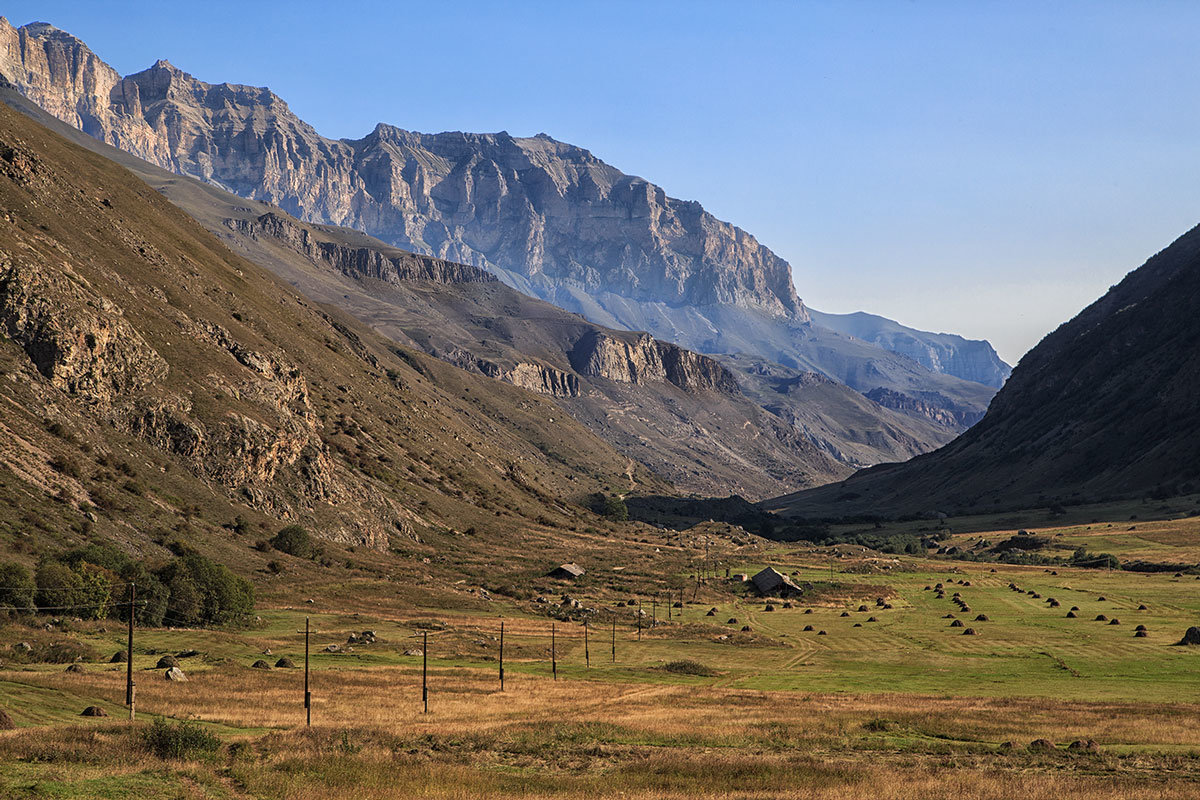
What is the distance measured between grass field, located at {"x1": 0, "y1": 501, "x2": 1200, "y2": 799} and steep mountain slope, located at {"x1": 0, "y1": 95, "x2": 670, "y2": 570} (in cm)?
1994

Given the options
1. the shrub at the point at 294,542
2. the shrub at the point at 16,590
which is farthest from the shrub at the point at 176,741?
the shrub at the point at 294,542

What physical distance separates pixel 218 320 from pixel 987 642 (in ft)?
367

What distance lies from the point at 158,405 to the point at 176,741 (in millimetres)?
82670

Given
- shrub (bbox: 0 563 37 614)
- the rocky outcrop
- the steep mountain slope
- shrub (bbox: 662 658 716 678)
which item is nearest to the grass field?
shrub (bbox: 662 658 716 678)

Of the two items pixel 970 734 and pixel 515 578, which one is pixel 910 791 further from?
pixel 515 578

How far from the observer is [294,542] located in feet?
358

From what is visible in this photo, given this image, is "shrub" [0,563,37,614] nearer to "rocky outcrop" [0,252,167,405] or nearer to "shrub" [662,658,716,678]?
"rocky outcrop" [0,252,167,405]

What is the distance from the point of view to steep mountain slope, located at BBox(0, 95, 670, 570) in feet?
302

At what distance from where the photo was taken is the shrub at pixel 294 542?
108688 millimetres

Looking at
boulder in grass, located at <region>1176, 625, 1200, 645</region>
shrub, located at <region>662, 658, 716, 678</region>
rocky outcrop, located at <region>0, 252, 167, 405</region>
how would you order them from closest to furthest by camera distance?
shrub, located at <region>662, 658, 716, 678</region>
boulder in grass, located at <region>1176, 625, 1200, 645</region>
rocky outcrop, located at <region>0, 252, 167, 405</region>

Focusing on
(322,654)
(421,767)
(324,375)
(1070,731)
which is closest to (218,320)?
(324,375)

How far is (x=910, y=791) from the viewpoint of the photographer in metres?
33.5

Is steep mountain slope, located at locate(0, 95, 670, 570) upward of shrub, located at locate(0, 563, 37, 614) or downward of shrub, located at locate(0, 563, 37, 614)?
upward

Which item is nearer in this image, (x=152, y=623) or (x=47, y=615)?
(x=47, y=615)
